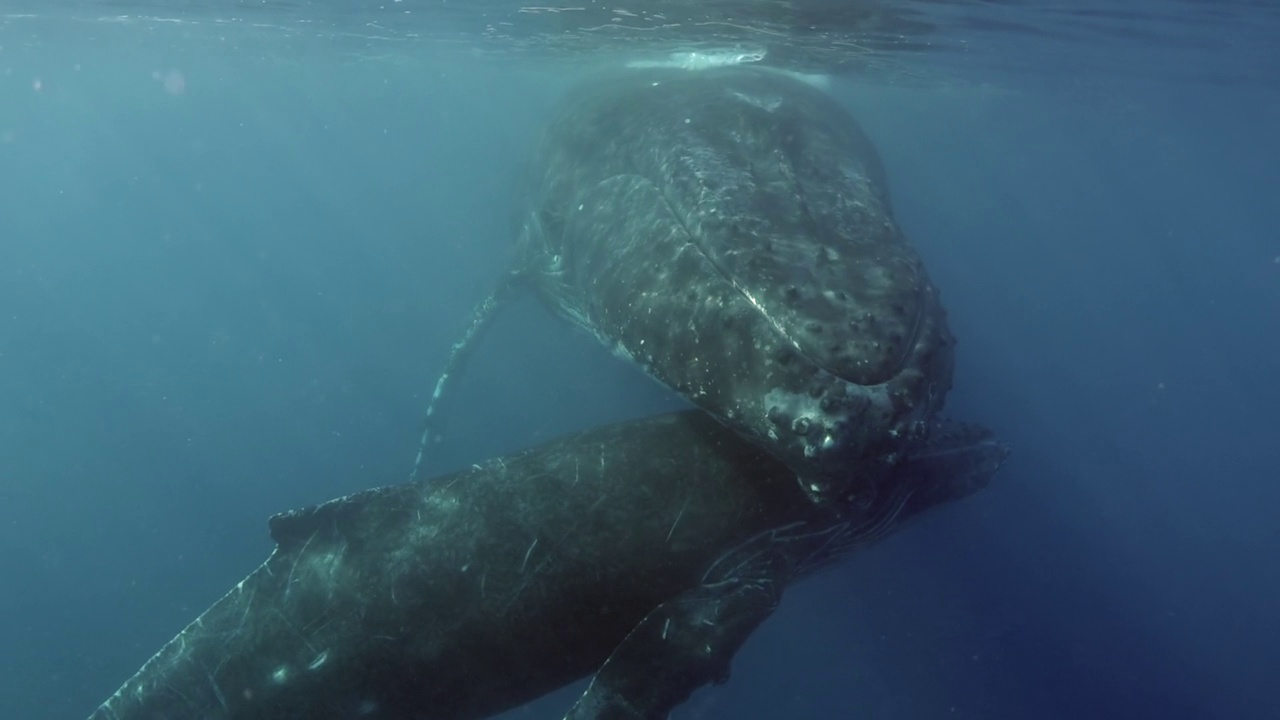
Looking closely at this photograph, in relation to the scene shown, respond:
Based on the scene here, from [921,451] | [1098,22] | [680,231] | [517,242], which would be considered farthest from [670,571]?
[1098,22]

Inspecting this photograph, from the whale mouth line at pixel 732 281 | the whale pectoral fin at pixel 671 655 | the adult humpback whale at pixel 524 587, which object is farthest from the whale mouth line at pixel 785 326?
the whale pectoral fin at pixel 671 655

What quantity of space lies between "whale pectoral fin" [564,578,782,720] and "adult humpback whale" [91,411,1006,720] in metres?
0.01

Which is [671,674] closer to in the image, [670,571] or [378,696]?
[670,571]

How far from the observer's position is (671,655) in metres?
6.48

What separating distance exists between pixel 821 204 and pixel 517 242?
27.4ft

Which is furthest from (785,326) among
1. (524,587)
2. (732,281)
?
(524,587)

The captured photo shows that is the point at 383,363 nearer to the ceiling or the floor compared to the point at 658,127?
nearer to the floor

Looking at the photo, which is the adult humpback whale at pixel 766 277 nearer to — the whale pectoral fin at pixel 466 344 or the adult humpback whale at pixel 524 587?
the adult humpback whale at pixel 524 587

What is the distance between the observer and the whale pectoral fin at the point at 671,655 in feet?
21.0

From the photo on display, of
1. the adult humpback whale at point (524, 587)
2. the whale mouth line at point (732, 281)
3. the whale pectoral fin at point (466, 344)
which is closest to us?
the whale mouth line at point (732, 281)

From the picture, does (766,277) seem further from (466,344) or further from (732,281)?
(466,344)

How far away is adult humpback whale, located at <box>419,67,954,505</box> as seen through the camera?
562 cm

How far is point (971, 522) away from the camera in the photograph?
61.9ft

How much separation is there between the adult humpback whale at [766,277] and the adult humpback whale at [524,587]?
94 centimetres
